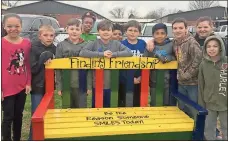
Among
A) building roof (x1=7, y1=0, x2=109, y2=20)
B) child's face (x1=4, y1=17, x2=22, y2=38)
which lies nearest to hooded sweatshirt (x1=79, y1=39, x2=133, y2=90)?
child's face (x1=4, y1=17, x2=22, y2=38)

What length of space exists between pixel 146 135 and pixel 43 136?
892mm

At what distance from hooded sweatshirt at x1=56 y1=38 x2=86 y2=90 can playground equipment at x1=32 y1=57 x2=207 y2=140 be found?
0.37ft

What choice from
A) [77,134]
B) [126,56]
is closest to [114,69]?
[126,56]

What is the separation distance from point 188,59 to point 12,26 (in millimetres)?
1844

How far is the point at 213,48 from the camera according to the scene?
2.87 metres

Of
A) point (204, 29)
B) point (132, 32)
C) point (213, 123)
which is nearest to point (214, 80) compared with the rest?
point (213, 123)

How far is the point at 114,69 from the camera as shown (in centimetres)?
311

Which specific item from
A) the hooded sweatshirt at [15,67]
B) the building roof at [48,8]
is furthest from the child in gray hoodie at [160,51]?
the building roof at [48,8]

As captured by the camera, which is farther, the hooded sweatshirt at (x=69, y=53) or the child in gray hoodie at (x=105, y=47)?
the hooded sweatshirt at (x=69, y=53)

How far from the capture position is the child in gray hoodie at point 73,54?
3128 mm

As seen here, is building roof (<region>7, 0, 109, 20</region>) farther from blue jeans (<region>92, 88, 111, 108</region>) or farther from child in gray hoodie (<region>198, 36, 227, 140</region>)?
child in gray hoodie (<region>198, 36, 227, 140</region>)

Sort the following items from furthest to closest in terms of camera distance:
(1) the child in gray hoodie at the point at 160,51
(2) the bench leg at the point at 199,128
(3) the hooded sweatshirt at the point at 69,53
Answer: (1) the child in gray hoodie at the point at 160,51, (3) the hooded sweatshirt at the point at 69,53, (2) the bench leg at the point at 199,128

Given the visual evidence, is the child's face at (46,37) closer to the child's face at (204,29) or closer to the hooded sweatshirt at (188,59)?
the hooded sweatshirt at (188,59)

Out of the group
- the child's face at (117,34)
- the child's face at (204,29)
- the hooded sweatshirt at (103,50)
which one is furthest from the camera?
the child's face at (117,34)
